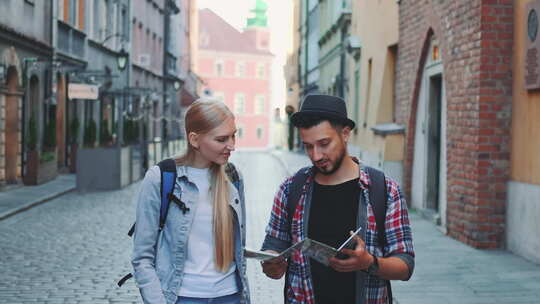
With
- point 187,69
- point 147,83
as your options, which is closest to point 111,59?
point 147,83

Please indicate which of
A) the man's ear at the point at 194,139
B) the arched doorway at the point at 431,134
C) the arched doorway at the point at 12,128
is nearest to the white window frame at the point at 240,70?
the arched doorway at the point at 12,128

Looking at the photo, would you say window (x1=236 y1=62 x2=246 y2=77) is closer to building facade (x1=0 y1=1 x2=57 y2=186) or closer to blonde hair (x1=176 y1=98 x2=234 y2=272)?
building facade (x1=0 y1=1 x2=57 y2=186)

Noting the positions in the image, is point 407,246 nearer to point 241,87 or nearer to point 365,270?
point 365,270

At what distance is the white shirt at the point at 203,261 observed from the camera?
11.7 ft

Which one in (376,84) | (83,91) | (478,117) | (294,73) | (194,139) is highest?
(294,73)

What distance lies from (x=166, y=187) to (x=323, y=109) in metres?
0.73

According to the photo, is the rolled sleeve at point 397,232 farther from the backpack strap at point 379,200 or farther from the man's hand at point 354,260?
the man's hand at point 354,260

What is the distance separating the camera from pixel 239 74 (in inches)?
3824

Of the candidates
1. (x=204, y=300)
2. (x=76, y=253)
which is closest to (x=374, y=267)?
(x=204, y=300)

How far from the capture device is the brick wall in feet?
33.1

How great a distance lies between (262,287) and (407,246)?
4.89 meters

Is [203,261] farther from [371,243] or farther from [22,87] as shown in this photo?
[22,87]

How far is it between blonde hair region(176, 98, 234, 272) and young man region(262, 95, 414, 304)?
0.23 m

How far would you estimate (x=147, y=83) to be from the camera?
142 ft
